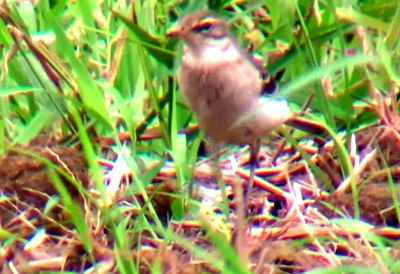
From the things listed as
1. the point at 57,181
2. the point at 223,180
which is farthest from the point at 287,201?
the point at 57,181

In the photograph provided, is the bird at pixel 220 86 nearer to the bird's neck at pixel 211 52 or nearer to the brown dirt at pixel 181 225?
the bird's neck at pixel 211 52

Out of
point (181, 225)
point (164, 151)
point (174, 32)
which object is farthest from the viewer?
point (164, 151)

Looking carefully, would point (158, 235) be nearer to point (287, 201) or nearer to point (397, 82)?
point (287, 201)

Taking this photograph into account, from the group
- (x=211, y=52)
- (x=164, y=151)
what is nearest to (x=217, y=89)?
(x=211, y=52)

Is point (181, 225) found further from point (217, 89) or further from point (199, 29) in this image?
point (199, 29)

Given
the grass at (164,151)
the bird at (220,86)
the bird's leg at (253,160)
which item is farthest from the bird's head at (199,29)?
the bird's leg at (253,160)

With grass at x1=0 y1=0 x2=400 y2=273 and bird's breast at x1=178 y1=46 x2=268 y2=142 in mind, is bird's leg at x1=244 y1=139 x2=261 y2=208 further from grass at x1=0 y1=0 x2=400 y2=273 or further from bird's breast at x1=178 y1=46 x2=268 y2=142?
bird's breast at x1=178 y1=46 x2=268 y2=142

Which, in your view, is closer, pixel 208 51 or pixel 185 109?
pixel 208 51
